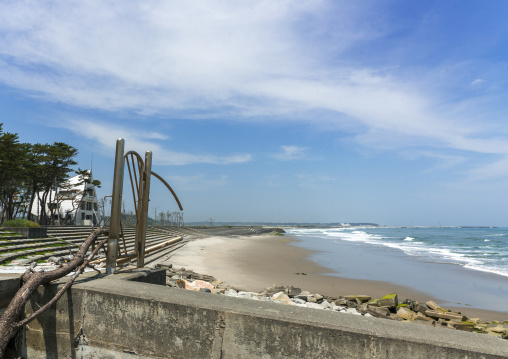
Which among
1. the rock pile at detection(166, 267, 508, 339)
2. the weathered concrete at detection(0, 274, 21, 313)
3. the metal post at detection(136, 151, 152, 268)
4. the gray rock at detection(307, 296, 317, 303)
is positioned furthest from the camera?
the gray rock at detection(307, 296, 317, 303)

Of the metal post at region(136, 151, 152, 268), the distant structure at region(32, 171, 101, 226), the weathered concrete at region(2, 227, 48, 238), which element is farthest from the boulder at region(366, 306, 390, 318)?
the distant structure at region(32, 171, 101, 226)

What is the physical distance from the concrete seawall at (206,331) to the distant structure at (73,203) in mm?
47482

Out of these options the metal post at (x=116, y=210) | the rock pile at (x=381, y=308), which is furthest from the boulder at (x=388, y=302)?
the metal post at (x=116, y=210)

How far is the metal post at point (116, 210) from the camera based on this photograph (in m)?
4.12

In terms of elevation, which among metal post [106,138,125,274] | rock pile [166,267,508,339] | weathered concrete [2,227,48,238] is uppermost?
metal post [106,138,125,274]

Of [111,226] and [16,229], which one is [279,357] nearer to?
[111,226]

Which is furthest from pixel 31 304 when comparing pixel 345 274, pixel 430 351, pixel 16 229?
pixel 345 274

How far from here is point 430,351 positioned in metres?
2.38

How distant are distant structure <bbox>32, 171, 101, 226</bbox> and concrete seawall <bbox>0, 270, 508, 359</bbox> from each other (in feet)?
156

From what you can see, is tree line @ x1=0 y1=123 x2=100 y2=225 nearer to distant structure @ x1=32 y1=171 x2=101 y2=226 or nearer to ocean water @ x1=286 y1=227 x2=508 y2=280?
distant structure @ x1=32 y1=171 x2=101 y2=226

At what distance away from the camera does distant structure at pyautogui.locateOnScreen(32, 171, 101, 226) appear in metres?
49.6

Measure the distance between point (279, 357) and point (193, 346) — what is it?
732mm

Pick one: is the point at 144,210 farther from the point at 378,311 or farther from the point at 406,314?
the point at 406,314

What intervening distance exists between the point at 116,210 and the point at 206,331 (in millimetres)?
2005
